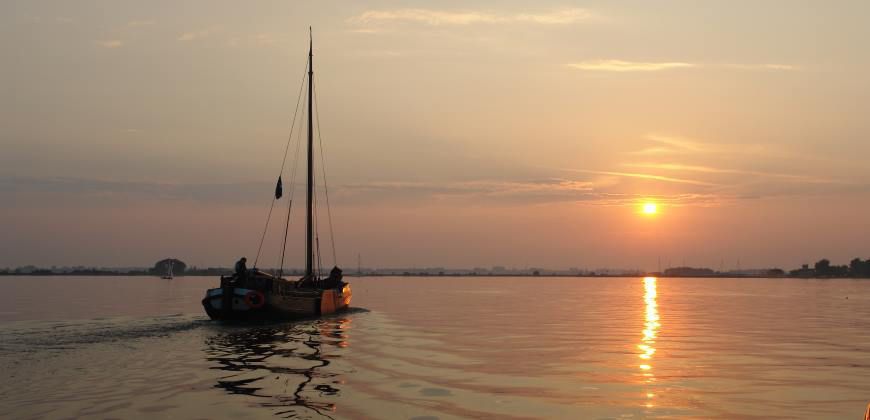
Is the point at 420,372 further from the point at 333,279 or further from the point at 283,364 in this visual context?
the point at 333,279

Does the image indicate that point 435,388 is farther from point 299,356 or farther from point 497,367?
point 299,356

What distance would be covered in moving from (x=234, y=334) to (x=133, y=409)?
21043 mm

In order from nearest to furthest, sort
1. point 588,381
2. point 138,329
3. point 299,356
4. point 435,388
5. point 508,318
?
1. point 435,388
2. point 588,381
3. point 299,356
4. point 138,329
5. point 508,318

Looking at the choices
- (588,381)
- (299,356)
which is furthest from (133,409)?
(588,381)

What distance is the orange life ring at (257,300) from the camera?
1708 inches

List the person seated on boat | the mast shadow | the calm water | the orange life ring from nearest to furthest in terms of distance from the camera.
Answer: the calm water
the mast shadow
the orange life ring
the person seated on boat

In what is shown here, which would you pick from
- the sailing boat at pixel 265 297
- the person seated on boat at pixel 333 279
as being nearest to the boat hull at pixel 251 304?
the sailing boat at pixel 265 297

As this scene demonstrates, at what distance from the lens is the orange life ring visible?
43.4 meters

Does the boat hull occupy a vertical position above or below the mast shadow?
above

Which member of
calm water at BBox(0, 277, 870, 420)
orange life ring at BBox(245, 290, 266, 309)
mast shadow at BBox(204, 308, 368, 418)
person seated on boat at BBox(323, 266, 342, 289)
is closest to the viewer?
calm water at BBox(0, 277, 870, 420)

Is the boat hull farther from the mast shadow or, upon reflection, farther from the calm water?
the calm water

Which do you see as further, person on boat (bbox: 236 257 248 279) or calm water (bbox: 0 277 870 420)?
person on boat (bbox: 236 257 248 279)

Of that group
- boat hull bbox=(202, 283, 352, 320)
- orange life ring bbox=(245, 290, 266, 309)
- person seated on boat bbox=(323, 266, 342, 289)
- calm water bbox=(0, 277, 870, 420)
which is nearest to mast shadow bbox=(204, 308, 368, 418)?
calm water bbox=(0, 277, 870, 420)

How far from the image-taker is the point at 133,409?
718 inches
